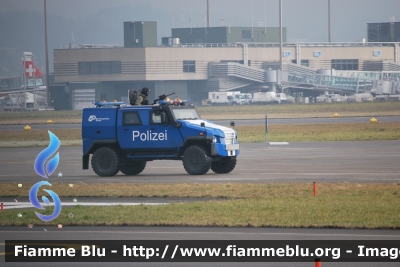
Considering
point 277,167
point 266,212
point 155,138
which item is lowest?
point 277,167

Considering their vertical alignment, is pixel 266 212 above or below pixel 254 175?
above

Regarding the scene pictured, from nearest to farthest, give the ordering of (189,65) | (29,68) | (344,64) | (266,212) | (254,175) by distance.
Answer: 1. (266,212)
2. (254,175)
3. (189,65)
4. (344,64)
5. (29,68)

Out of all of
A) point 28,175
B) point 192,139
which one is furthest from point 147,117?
point 28,175

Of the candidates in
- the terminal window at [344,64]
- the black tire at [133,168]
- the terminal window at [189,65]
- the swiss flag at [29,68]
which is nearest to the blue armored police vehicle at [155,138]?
the black tire at [133,168]

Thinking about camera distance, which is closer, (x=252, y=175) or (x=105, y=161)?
(x=252, y=175)

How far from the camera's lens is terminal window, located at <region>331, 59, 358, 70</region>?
438 feet

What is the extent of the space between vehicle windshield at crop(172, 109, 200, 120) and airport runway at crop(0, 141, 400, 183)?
6.71 ft

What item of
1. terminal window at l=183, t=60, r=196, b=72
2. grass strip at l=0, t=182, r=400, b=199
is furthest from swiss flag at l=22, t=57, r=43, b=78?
grass strip at l=0, t=182, r=400, b=199

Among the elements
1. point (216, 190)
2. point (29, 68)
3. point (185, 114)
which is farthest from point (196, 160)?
point (29, 68)

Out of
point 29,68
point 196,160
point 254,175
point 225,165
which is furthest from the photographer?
point 29,68

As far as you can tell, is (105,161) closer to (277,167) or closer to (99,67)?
(277,167)

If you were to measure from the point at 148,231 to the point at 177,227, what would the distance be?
2.47 ft

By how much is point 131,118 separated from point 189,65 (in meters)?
97.5

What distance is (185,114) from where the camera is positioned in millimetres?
26531
